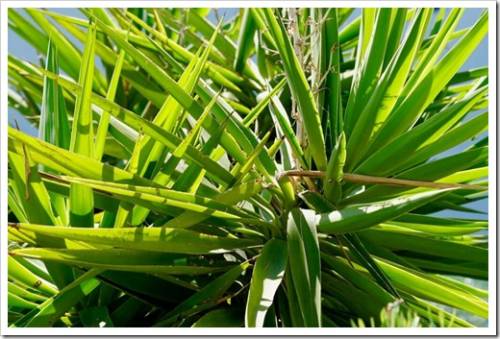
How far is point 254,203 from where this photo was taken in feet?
4.04

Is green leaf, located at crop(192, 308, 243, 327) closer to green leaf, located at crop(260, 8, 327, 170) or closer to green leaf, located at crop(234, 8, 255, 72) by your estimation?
green leaf, located at crop(260, 8, 327, 170)

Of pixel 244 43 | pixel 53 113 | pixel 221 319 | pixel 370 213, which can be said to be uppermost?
pixel 244 43

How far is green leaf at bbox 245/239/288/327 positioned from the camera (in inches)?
39.0

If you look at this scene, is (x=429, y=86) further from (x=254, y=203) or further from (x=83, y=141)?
(x=83, y=141)

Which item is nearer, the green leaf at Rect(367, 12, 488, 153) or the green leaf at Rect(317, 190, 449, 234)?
the green leaf at Rect(317, 190, 449, 234)

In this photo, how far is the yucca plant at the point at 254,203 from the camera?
3.48 ft

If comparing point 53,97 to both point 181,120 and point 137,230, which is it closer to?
point 181,120

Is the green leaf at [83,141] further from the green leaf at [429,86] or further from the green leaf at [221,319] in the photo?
the green leaf at [429,86]

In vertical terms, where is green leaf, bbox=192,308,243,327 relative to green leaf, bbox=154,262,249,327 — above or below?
below

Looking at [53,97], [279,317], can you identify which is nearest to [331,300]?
[279,317]

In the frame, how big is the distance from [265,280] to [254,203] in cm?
20

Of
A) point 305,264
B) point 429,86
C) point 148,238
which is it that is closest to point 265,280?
point 305,264

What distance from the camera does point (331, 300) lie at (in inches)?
49.3

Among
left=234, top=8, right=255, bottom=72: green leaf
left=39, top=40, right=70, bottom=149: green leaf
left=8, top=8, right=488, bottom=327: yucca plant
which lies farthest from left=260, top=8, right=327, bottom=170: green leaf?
left=234, top=8, right=255, bottom=72: green leaf
